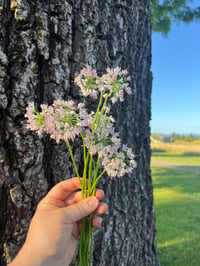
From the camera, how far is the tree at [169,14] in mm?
3951

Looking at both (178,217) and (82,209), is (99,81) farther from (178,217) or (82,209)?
(178,217)

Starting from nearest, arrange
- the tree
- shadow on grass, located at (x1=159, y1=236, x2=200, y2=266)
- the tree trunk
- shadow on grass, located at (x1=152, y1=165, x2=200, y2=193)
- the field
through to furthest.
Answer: the tree trunk → shadow on grass, located at (x1=159, y1=236, x2=200, y2=266) → the field → the tree → shadow on grass, located at (x1=152, y1=165, x2=200, y2=193)

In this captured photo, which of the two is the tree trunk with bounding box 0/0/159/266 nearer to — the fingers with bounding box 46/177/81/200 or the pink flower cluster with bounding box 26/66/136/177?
the fingers with bounding box 46/177/81/200

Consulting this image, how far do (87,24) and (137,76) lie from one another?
461mm

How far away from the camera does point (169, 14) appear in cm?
408

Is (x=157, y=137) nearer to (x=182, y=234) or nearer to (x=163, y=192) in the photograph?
(x=163, y=192)

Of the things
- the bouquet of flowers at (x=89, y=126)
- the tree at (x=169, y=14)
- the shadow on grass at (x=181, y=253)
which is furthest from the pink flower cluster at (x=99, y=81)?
the tree at (x=169, y=14)

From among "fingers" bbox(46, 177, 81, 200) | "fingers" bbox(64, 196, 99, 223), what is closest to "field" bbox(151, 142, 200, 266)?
"fingers" bbox(46, 177, 81, 200)

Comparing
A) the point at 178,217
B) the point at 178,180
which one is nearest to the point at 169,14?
the point at 178,217

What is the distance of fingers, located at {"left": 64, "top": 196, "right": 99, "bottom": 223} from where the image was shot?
0.87m

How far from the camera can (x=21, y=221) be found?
4.04 feet

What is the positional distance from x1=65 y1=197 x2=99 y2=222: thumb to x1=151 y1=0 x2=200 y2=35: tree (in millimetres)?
3647

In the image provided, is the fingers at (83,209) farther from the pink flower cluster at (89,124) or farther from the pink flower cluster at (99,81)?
the pink flower cluster at (99,81)

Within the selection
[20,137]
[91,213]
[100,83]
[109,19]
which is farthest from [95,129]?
[109,19]
